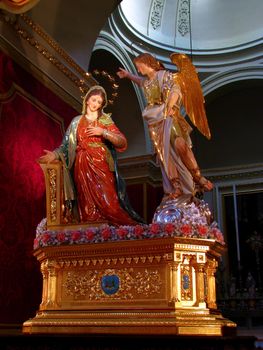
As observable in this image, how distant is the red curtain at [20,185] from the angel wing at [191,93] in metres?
1.72

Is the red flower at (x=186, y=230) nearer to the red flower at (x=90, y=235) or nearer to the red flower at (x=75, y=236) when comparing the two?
the red flower at (x=90, y=235)

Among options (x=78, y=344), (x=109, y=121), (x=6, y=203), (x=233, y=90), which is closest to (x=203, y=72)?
(x=233, y=90)

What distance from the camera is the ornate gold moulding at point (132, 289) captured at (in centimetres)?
382

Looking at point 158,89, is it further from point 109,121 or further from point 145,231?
point 145,231

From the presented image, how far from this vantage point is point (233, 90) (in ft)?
33.0

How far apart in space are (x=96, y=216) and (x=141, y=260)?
71 centimetres

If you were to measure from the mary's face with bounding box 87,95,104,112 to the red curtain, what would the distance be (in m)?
0.85

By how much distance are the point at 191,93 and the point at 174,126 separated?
49 cm

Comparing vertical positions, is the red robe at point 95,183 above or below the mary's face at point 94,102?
below

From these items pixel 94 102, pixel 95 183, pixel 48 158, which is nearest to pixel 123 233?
pixel 95 183

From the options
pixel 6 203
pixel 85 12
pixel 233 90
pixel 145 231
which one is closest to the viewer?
pixel 145 231

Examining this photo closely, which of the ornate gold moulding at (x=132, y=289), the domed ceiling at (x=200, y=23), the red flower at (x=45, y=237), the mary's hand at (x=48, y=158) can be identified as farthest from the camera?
the domed ceiling at (x=200, y=23)

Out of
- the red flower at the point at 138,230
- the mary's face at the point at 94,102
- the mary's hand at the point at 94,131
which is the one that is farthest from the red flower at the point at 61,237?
the mary's face at the point at 94,102

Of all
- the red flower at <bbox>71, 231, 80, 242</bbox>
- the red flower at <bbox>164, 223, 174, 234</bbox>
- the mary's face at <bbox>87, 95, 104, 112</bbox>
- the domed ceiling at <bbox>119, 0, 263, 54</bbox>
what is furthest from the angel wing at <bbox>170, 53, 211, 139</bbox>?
the domed ceiling at <bbox>119, 0, 263, 54</bbox>
